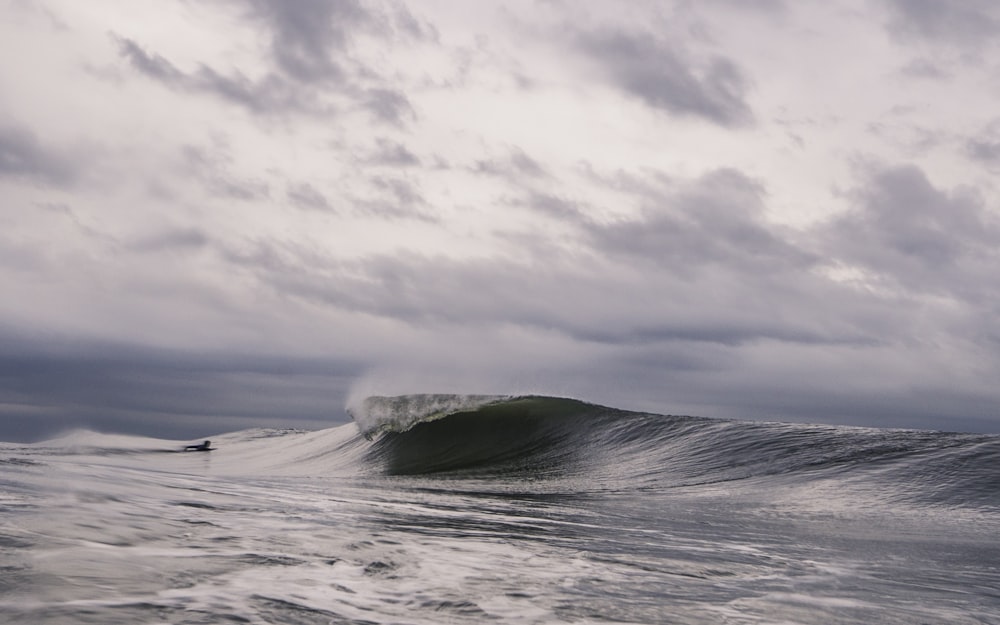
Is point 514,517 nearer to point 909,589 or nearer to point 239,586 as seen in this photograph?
point 909,589

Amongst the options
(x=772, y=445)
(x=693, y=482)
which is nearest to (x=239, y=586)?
(x=693, y=482)

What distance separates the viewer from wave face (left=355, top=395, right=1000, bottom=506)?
1093 centimetres

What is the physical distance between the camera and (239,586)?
3.48 metres

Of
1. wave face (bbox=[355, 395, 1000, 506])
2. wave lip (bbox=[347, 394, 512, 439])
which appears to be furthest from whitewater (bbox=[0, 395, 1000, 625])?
wave lip (bbox=[347, 394, 512, 439])

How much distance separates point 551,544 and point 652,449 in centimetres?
1023

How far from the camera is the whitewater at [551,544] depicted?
335 cm

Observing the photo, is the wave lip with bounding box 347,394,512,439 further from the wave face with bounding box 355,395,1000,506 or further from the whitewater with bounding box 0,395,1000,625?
the whitewater with bounding box 0,395,1000,625

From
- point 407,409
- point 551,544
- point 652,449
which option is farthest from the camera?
point 407,409

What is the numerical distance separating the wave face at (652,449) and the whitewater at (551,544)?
0.07m

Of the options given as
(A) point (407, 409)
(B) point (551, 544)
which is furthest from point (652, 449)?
(B) point (551, 544)

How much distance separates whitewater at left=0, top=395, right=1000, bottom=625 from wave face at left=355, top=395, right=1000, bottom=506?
70mm

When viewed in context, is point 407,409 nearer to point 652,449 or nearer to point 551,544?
point 652,449

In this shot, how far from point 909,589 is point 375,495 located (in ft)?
20.6

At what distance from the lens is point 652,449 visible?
1542 centimetres
